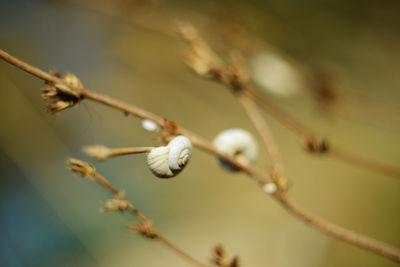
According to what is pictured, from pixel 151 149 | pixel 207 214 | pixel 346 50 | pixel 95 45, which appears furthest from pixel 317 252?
pixel 95 45

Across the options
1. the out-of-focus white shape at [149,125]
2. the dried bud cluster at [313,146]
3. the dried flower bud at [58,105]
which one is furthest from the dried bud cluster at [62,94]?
the dried bud cluster at [313,146]

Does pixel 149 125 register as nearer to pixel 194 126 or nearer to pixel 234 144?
pixel 234 144

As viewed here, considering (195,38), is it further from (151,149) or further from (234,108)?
(234,108)

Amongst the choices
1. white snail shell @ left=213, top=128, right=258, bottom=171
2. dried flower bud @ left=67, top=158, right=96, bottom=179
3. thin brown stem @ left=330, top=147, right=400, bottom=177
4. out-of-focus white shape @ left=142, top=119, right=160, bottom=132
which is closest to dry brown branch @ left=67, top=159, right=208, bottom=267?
dried flower bud @ left=67, top=158, right=96, bottom=179

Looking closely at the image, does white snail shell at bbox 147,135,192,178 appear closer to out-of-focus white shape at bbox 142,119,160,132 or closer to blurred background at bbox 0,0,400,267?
out-of-focus white shape at bbox 142,119,160,132

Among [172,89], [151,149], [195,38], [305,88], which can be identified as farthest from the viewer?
[172,89]

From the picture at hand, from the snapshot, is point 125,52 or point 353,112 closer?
point 353,112
